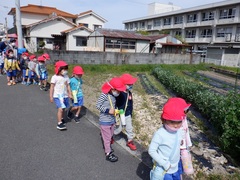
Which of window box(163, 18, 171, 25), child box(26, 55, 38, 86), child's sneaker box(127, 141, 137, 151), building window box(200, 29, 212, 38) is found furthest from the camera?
window box(163, 18, 171, 25)

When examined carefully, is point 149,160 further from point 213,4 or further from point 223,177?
point 213,4

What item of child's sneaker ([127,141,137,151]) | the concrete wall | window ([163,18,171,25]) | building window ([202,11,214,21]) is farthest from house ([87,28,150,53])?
child's sneaker ([127,141,137,151])

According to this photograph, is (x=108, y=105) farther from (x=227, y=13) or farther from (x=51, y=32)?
(x=227, y=13)

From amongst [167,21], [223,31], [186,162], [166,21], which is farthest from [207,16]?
[186,162]

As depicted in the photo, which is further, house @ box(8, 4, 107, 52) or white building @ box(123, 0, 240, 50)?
white building @ box(123, 0, 240, 50)

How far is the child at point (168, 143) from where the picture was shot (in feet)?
7.35

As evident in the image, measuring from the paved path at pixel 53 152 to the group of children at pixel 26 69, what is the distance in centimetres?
297

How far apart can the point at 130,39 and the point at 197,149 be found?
20656 mm

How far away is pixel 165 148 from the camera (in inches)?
93.7

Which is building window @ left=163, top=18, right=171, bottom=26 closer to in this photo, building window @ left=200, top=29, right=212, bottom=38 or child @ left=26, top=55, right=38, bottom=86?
building window @ left=200, top=29, right=212, bottom=38

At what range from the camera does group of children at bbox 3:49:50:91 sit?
335 inches

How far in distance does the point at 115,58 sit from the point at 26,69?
33.4ft

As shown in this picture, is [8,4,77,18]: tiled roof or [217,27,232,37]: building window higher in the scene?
[8,4,77,18]: tiled roof

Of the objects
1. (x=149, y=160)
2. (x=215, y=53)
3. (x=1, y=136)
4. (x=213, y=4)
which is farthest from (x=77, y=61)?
(x=213, y=4)
